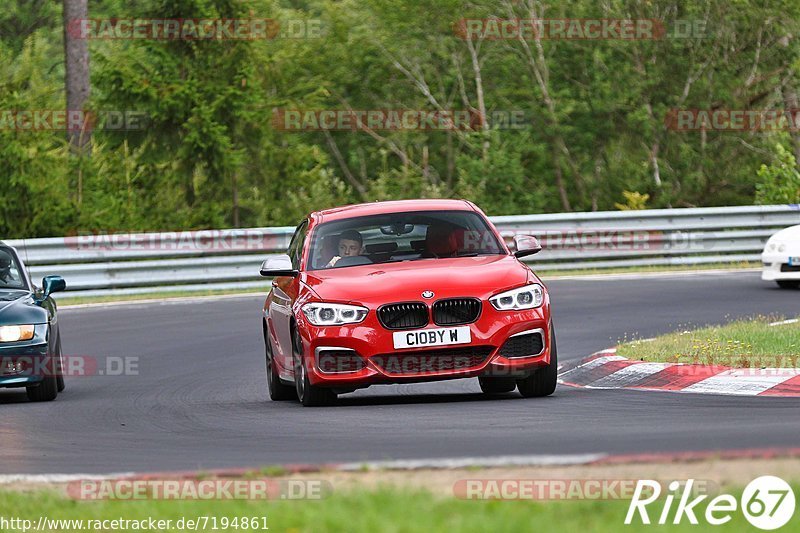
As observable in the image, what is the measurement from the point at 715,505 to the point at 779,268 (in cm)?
1638

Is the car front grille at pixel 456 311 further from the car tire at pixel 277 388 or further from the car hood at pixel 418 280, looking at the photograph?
the car tire at pixel 277 388

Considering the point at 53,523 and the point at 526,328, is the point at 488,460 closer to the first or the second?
the point at 53,523

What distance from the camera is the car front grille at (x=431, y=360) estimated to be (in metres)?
11.1

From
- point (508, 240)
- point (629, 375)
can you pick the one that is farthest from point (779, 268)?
point (629, 375)

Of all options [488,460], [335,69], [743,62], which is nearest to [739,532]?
[488,460]

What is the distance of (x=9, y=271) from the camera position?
46.2 ft

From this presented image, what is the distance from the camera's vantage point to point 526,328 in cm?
1129

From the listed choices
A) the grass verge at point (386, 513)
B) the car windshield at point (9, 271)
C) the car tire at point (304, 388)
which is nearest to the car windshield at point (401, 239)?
→ the car tire at point (304, 388)

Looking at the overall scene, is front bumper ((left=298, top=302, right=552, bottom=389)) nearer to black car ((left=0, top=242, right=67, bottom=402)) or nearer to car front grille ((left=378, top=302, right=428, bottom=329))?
car front grille ((left=378, top=302, right=428, bottom=329))

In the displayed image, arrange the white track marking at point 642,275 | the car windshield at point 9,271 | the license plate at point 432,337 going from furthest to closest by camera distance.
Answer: the white track marking at point 642,275
the car windshield at point 9,271
the license plate at point 432,337

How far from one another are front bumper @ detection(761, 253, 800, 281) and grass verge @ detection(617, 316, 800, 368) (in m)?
6.34

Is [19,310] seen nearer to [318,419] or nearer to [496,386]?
[318,419]

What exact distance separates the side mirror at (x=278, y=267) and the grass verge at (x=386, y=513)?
5.31m

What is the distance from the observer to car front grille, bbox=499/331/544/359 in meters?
11.2
